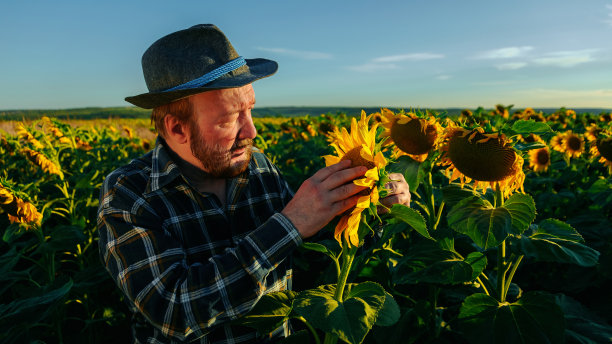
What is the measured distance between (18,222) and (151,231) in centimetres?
146

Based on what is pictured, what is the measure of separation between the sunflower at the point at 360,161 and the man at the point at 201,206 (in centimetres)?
4

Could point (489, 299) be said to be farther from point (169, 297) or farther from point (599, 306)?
point (599, 306)

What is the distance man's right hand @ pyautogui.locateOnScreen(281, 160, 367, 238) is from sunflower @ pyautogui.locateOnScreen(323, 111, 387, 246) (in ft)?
0.10

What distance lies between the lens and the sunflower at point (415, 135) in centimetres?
183

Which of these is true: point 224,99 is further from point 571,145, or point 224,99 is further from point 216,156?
point 571,145

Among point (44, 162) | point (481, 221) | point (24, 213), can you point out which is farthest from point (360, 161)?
point (44, 162)

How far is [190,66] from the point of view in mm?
1864

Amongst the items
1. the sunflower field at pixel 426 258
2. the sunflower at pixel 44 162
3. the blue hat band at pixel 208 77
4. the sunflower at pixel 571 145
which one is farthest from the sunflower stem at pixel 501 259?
the sunflower at pixel 571 145

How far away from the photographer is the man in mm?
1463

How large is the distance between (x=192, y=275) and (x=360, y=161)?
2.60ft

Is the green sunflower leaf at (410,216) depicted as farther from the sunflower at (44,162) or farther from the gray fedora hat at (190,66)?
the sunflower at (44,162)

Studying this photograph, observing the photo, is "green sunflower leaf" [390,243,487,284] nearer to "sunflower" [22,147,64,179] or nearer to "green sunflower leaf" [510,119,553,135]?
"green sunflower leaf" [510,119,553,135]

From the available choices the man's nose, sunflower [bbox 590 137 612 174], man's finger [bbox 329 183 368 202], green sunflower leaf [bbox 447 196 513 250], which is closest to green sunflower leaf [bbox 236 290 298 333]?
man's finger [bbox 329 183 368 202]

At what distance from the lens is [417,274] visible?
150cm
